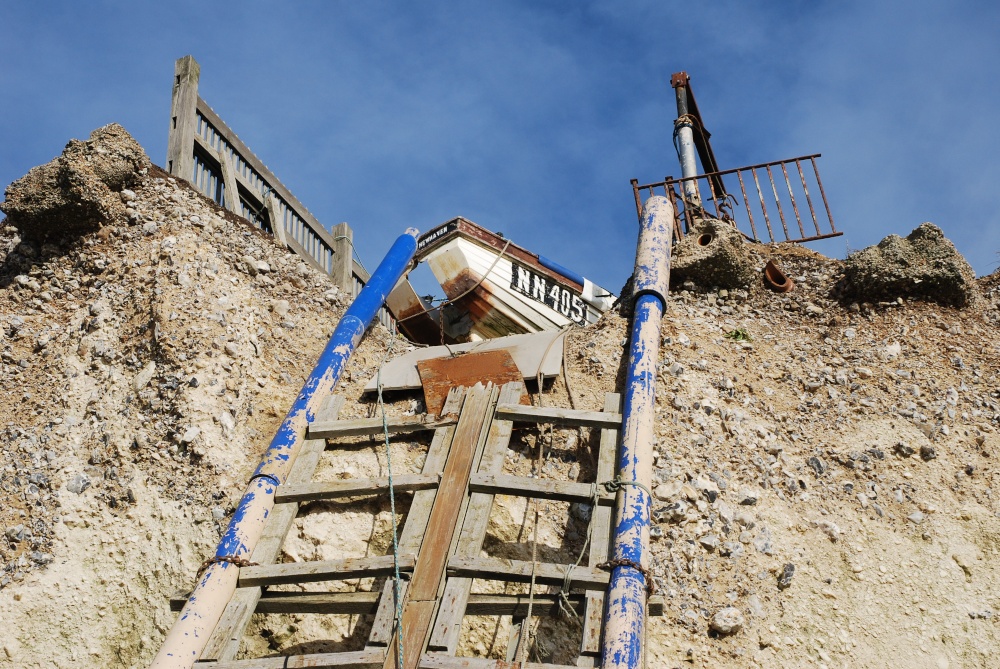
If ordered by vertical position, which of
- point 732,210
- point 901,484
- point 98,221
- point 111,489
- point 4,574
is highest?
point 732,210

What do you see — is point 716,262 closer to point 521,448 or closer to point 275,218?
point 521,448

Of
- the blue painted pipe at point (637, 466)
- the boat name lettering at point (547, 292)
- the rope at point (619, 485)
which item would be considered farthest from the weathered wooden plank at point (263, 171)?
the rope at point (619, 485)

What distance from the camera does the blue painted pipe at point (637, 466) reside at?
4.77 metres

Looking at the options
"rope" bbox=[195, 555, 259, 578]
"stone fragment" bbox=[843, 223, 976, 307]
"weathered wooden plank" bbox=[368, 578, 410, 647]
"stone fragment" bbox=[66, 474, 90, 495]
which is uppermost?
"stone fragment" bbox=[843, 223, 976, 307]

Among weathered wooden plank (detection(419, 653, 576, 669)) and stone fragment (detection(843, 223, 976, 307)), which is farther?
stone fragment (detection(843, 223, 976, 307))

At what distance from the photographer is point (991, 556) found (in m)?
6.09

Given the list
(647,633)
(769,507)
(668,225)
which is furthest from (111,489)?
(668,225)

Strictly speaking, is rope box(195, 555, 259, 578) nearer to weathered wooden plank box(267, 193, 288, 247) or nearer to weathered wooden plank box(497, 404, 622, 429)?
weathered wooden plank box(497, 404, 622, 429)

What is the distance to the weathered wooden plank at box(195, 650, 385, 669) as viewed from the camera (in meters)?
4.75

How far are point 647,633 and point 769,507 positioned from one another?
1559mm

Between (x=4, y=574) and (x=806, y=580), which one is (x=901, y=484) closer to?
(x=806, y=580)

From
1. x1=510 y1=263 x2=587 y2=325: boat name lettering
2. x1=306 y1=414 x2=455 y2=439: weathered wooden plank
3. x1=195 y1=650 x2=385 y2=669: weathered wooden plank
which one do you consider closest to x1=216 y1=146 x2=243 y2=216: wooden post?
x1=510 y1=263 x2=587 y2=325: boat name lettering

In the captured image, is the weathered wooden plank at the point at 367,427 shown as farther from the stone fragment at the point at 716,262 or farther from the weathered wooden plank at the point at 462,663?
the stone fragment at the point at 716,262

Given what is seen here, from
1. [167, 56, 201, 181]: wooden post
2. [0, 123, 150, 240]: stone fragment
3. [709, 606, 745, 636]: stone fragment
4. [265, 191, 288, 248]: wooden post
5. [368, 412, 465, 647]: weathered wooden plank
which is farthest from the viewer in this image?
[265, 191, 288, 248]: wooden post
